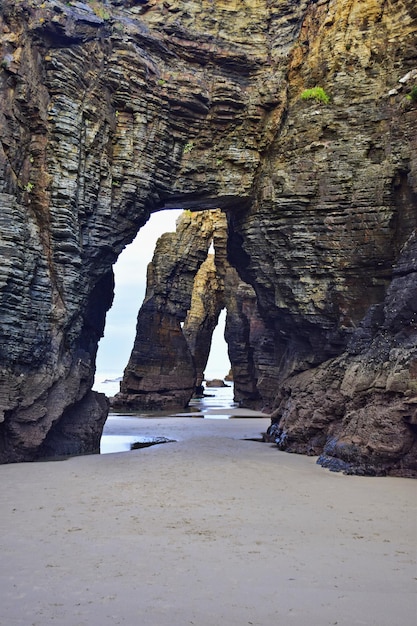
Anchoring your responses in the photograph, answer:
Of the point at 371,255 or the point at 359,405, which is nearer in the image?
the point at 359,405

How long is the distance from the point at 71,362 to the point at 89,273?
3.23 metres

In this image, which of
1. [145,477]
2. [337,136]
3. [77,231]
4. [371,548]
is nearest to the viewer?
[371,548]

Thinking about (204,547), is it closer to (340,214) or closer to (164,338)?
(340,214)

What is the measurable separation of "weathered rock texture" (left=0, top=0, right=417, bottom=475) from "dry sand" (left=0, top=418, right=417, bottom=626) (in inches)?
139

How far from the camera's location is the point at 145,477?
12.6m

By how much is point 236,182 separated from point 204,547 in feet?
51.6

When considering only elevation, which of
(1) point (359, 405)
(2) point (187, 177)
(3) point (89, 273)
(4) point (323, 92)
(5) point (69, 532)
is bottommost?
(5) point (69, 532)

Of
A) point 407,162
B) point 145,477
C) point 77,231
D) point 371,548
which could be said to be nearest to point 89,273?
point 77,231

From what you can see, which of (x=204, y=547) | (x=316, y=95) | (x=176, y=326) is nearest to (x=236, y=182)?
(x=316, y=95)

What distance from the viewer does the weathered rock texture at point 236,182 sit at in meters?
15.5

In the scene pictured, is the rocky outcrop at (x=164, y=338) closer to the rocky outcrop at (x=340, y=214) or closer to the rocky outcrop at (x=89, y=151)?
the rocky outcrop at (x=89, y=151)

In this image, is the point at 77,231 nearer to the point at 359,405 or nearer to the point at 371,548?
the point at 359,405

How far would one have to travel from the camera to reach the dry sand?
5520 mm

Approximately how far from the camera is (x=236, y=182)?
816 inches
